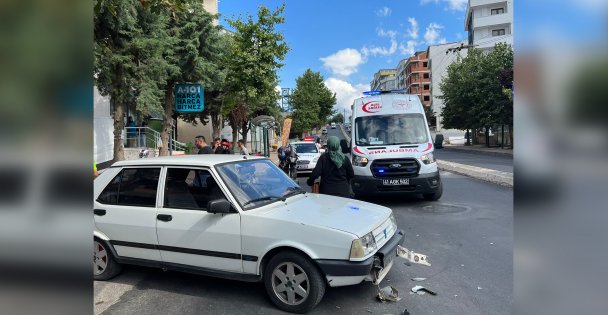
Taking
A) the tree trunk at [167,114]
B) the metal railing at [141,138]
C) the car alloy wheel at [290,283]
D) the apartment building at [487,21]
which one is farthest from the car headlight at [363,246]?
the apartment building at [487,21]

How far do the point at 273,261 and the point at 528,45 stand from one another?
145 inches

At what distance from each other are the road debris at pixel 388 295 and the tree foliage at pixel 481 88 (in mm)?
25070

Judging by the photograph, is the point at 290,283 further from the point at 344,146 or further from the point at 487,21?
the point at 487,21

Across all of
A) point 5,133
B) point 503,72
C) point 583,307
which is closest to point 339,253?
point 583,307

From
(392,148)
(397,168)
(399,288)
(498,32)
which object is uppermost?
(498,32)

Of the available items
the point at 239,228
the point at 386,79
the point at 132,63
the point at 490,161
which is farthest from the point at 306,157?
the point at 386,79

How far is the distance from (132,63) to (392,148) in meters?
A: 8.69

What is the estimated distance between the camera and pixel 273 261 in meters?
4.27

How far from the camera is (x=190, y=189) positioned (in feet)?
16.3

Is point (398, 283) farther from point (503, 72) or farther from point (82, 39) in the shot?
point (503, 72)

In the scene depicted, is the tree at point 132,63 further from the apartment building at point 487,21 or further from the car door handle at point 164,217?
the apartment building at point 487,21

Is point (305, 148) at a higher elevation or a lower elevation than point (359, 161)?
higher

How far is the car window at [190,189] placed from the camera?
480 centimetres

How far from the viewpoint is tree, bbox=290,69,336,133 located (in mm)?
60219
